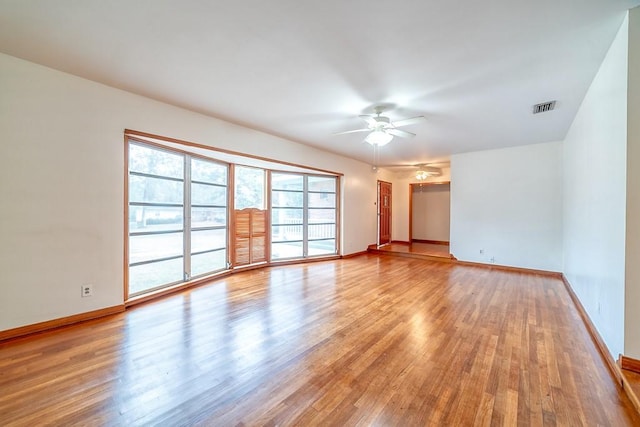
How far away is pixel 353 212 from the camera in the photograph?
7.34 metres

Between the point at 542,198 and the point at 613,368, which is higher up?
the point at 542,198

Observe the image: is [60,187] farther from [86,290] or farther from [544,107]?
[544,107]

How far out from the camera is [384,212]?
29.4 ft

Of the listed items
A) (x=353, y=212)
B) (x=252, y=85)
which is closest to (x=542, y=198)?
(x=353, y=212)

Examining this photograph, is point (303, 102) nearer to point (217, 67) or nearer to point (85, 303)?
point (217, 67)

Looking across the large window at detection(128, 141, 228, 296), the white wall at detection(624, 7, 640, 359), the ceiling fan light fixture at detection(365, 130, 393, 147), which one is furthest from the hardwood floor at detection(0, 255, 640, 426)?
the ceiling fan light fixture at detection(365, 130, 393, 147)

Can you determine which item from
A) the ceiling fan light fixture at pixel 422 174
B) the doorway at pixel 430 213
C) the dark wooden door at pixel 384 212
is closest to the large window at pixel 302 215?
the dark wooden door at pixel 384 212

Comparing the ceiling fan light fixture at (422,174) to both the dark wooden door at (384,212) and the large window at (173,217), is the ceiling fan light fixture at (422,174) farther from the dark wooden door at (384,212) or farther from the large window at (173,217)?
the large window at (173,217)

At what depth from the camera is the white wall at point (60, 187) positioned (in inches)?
102

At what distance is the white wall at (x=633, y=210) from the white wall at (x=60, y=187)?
4.79 metres

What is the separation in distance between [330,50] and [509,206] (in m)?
5.56

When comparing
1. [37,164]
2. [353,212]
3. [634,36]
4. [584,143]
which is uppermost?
[634,36]

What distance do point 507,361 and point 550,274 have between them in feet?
14.1

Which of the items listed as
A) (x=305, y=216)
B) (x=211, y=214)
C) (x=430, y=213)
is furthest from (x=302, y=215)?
(x=430, y=213)
